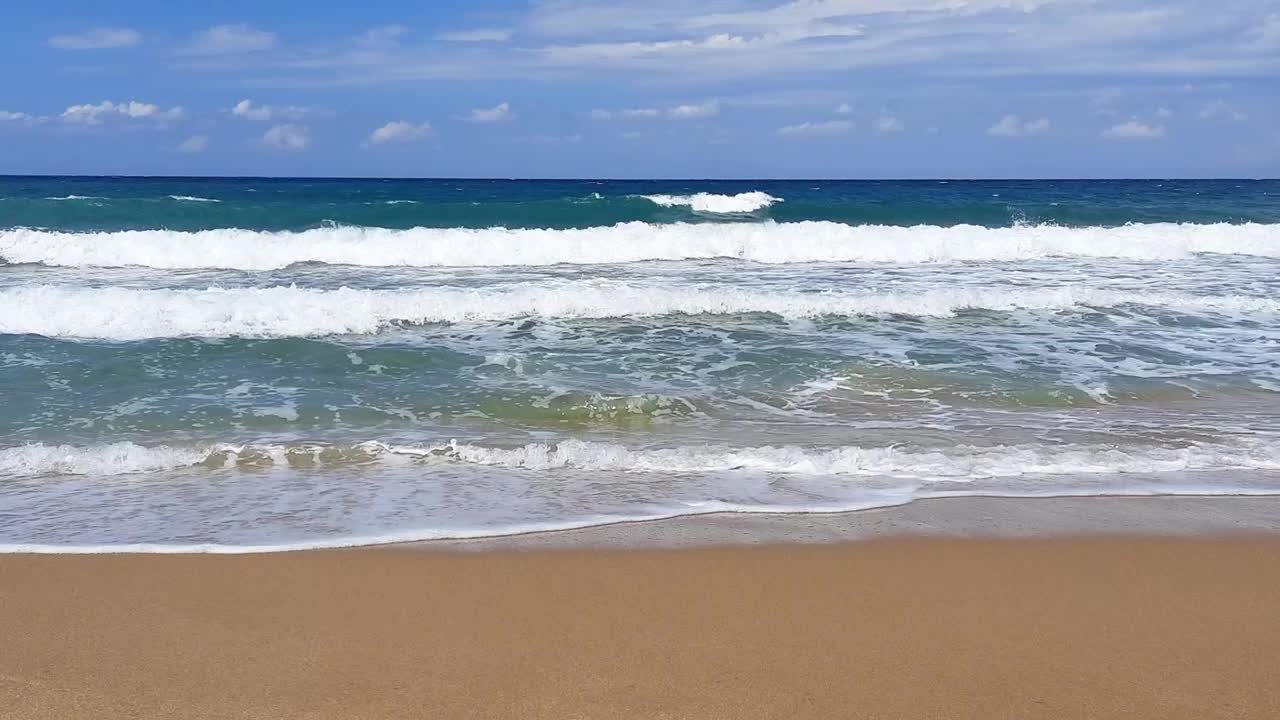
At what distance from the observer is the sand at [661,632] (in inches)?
123

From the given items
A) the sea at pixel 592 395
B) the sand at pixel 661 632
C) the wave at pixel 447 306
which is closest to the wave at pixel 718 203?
the sea at pixel 592 395

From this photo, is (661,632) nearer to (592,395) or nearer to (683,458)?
(683,458)

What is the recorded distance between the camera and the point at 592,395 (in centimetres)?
759

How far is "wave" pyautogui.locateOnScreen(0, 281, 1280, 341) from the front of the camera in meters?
10.4

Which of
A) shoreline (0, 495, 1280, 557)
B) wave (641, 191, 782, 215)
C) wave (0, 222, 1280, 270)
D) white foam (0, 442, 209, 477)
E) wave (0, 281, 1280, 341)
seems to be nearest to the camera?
shoreline (0, 495, 1280, 557)

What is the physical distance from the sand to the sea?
570mm

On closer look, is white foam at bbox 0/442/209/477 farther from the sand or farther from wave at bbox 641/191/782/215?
wave at bbox 641/191/782/215

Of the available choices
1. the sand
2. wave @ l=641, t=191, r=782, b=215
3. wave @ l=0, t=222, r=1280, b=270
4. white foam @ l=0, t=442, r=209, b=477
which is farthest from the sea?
wave @ l=641, t=191, r=782, b=215

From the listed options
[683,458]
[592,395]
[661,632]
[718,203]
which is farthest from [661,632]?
[718,203]

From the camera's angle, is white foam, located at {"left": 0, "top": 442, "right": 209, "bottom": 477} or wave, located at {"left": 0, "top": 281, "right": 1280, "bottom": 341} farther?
wave, located at {"left": 0, "top": 281, "right": 1280, "bottom": 341}

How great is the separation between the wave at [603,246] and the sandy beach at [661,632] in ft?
47.4

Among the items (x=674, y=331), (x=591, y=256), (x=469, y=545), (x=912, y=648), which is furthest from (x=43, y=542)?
(x=591, y=256)

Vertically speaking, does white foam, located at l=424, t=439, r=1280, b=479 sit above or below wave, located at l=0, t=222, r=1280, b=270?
below

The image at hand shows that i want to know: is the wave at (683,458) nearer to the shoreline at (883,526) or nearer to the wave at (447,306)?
the shoreline at (883,526)
